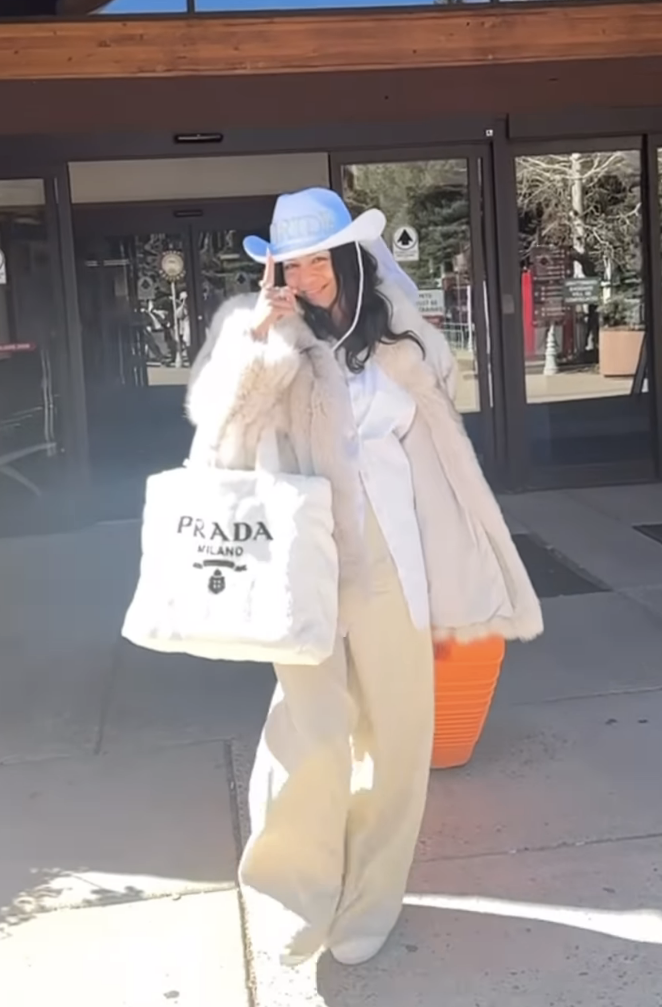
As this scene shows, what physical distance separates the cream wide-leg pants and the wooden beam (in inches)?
211

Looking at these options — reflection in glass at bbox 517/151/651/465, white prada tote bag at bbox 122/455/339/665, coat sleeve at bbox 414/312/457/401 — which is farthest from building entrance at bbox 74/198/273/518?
white prada tote bag at bbox 122/455/339/665

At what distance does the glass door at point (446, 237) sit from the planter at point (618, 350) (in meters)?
0.91

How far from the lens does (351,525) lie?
2646 mm

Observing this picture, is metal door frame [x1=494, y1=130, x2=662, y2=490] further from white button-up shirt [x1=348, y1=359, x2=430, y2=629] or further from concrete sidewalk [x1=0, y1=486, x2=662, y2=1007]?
white button-up shirt [x1=348, y1=359, x2=430, y2=629]

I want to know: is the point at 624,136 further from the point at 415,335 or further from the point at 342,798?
the point at 342,798

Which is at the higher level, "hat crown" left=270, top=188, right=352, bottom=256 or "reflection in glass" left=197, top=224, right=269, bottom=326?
"reflection in glass" left=197, top=224, right=269, bottom=326

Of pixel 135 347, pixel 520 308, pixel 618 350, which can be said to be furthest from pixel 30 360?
pixel 618 350

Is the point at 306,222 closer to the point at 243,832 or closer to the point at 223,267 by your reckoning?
the point at 243,832

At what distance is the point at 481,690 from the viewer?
3723mm

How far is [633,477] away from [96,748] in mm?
5794

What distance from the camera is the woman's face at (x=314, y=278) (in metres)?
2.72

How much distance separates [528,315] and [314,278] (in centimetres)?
652

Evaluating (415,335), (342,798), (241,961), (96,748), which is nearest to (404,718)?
(342,798)

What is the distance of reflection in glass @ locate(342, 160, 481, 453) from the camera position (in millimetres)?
8839
